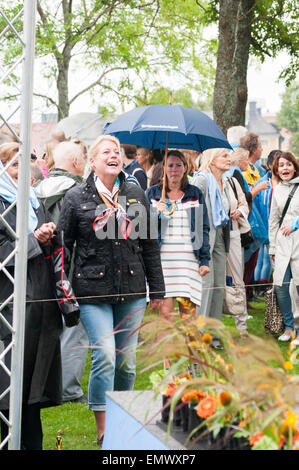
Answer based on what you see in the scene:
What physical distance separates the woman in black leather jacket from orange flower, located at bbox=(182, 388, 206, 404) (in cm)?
193

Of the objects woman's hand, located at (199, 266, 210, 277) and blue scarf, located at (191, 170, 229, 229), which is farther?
blue scarf, located at (191, 170, 229, 229)

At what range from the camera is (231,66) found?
420 inches

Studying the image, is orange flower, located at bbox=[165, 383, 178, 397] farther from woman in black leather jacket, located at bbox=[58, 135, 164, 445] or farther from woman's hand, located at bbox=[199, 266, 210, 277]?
woman's hand, located at bbox=[199, 266, 210, 277]

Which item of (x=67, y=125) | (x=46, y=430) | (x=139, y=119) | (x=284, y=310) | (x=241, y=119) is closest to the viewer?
(x=46, y=430)

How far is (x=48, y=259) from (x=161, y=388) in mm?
1748

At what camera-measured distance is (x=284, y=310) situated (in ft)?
25.3

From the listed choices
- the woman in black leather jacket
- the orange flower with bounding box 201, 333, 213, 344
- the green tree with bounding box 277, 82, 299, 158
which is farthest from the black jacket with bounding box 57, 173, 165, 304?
the green tree with bounding box 277, 82, 299, 158

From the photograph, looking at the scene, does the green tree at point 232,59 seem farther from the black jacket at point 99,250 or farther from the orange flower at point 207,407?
the orange flower at point 207,407

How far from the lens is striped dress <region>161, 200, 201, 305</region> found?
6055 mm

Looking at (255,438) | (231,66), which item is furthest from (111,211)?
(231,66)

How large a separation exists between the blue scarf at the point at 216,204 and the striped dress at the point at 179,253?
761 mm

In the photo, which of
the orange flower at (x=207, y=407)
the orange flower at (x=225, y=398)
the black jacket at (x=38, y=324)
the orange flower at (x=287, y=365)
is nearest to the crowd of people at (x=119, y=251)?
the black jacket at (x=38, y=324)

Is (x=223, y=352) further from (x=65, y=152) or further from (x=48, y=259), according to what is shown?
(x=65, y=152)
